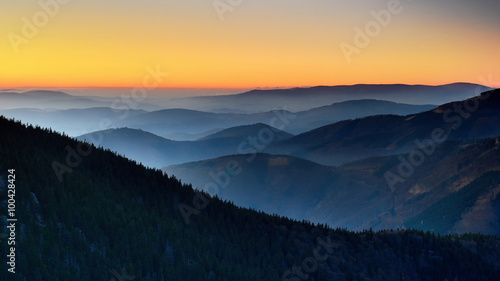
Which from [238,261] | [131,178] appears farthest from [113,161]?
[238,261]

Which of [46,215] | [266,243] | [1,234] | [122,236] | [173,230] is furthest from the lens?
[266,243]

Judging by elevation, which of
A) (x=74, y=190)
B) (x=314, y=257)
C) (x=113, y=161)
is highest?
(x=113, y=161)

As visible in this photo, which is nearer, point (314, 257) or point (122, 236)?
point (122, 236)

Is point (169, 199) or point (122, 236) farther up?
point (169, 199)

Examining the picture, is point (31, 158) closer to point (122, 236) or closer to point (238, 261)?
point (122, 236)

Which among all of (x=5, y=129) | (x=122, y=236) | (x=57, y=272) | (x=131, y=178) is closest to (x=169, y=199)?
(x=131, y=178)

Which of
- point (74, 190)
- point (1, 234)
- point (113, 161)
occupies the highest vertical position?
point (113, 161)

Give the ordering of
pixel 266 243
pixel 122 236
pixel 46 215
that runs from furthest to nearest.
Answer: pixel 266 243 < pixel 122 236 < pixel 46 215

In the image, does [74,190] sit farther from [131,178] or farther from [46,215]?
[131,178]

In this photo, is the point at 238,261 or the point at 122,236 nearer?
the point at 122,236
